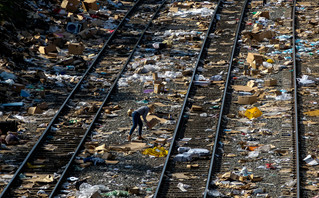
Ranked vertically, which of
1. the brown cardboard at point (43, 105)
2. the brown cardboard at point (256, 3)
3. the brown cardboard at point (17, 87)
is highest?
the brown cardboard at point (17, 87)

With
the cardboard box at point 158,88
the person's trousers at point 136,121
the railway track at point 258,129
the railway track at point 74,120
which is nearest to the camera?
the railway track at point 258,129

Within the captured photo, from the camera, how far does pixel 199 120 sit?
1505 centimetres

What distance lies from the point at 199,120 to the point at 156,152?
2061mm

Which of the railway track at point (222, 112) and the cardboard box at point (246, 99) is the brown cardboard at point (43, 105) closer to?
the railway track at point (222, 112)

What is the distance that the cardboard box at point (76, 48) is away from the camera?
19.9 meters

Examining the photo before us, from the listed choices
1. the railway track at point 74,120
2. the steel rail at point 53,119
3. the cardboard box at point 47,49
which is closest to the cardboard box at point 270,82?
the railway track at point 74,120

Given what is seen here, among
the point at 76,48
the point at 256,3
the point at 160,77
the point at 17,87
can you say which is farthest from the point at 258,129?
the point at 256,3

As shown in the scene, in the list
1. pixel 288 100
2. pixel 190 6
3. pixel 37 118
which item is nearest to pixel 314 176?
pixel 288 100

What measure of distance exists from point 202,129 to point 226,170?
7.22 ft

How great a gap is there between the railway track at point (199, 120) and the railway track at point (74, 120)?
2.13 m

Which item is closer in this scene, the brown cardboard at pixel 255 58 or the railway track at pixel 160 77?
the railway track at pixel 160 77

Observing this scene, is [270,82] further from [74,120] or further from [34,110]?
[34,110]

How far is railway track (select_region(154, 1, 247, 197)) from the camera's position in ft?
39.8

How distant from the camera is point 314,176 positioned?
12.1m
